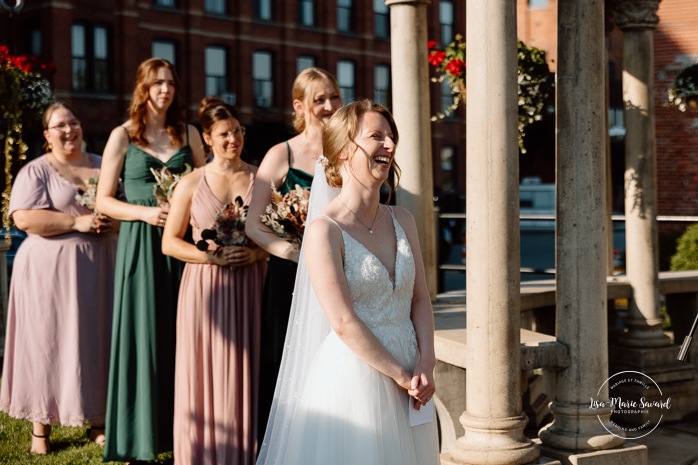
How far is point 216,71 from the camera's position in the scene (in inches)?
1542

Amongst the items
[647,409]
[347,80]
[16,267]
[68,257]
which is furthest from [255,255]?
[347,80]

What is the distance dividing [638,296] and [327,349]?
15.7 ft

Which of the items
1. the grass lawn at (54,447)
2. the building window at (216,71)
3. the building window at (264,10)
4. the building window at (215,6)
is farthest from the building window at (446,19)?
the grass lawn at (54,447)

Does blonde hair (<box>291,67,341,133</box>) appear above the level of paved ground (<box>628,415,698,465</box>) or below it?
above

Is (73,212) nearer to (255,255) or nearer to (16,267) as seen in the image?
(16,267)

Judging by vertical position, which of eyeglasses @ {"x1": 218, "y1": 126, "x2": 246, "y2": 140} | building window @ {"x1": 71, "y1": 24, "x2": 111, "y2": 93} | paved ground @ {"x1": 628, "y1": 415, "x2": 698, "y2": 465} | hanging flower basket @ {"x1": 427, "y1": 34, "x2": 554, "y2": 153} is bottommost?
paved ground @ {"x1": 628, "y1": 415, "x2": 698, "y2": 465}

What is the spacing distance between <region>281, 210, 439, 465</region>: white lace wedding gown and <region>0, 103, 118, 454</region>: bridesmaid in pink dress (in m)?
3.11

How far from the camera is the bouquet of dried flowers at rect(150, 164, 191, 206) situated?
6.30 meters

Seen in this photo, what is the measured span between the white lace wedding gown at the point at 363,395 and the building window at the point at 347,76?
1553 inches

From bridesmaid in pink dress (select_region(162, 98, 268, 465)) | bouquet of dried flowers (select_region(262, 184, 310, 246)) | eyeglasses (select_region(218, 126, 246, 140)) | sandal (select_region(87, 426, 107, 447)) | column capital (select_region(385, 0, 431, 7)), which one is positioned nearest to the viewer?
bouquet of dried flowers (select_region(262, 184, 310, 246))

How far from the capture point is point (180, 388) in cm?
588

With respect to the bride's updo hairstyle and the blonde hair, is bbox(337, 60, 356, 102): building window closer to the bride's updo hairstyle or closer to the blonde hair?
the blonde hair

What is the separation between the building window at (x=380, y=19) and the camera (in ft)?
146

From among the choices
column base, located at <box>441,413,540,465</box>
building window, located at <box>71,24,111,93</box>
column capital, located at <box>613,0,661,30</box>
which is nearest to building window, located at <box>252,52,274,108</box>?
building window, located at <box>71,24,111,93</box>
